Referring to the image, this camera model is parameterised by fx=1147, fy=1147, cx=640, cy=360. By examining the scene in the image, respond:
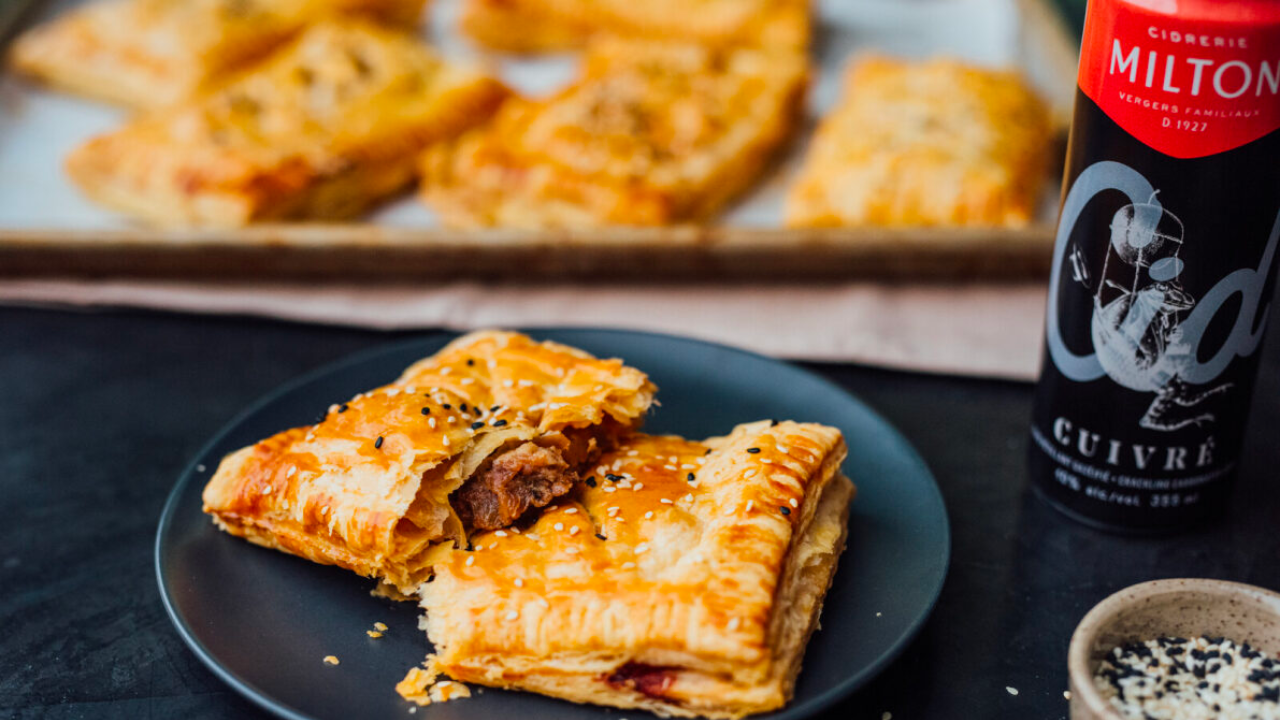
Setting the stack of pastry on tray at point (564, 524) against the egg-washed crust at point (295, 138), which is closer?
the stack of pastry on tray at point (564, 524)

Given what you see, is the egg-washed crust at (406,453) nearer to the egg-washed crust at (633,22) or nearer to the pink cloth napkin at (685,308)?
the pink cloth napkin at (685,308)

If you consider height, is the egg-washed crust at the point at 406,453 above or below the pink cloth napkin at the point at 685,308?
above

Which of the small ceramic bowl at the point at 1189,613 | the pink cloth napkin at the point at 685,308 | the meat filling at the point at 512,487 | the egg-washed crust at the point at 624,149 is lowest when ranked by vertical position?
the pink cloth napkin at the point at 685,308

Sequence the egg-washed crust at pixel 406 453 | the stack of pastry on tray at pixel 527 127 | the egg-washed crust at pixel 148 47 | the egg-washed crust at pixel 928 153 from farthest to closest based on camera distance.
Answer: the egg-washed crust at pixel 148 47 → the stack of pastry on tray at pixel 527 127 → the egg-washed crust at pixel 928 153 → the egg-washed crust at pixel 406 453

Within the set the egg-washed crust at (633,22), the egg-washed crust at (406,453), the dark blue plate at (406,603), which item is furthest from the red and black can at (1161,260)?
the egg-washed crust at (633,22)

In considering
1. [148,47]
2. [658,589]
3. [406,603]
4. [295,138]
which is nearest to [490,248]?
[295,138]

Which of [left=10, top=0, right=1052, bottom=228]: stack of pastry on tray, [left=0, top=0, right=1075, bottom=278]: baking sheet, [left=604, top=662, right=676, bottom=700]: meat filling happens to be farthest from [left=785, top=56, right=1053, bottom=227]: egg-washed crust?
[left=604, top=662, right=676, bottom=700]: meat filling

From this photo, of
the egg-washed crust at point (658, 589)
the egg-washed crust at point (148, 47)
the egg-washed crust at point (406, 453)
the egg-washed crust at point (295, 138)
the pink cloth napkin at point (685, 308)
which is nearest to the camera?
the egg-washed crust at point (658, 589)
